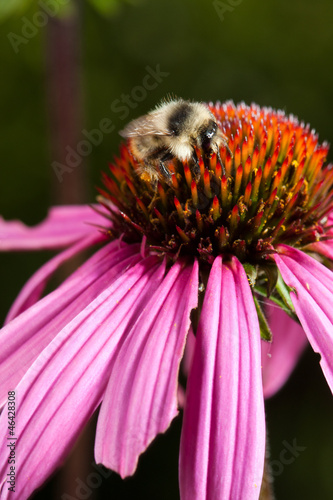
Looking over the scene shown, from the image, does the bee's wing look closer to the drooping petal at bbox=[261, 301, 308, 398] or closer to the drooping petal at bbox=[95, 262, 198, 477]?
the drooping petal at bbox=[95, 262, 198, 477]

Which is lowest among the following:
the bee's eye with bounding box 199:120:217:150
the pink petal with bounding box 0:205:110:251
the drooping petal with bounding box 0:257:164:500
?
the drooping petal with bounding box 0:257:164:500

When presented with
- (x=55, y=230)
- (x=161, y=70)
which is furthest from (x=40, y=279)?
(x=161, y=70)

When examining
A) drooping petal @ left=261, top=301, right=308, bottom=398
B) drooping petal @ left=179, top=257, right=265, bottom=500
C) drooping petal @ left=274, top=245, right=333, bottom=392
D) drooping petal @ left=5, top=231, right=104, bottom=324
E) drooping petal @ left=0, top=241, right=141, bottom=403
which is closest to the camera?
drooping petal @ left=179, top=257, right=265, bottom=500

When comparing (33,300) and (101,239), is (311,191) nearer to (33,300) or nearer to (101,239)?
(101,239)

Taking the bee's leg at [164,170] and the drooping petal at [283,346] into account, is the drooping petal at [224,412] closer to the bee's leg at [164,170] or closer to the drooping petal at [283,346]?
the bee's leg at [164,170]

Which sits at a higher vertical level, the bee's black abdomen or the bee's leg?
the bee's black abdomen

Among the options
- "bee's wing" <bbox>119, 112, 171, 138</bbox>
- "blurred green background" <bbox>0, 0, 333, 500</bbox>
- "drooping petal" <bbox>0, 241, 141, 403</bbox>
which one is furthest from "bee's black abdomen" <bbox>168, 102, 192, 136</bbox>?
"blurred green background" <bbox>0, 0, 333, 500</bbox>

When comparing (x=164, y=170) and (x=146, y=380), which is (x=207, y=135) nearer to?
(x=164, y=170)
